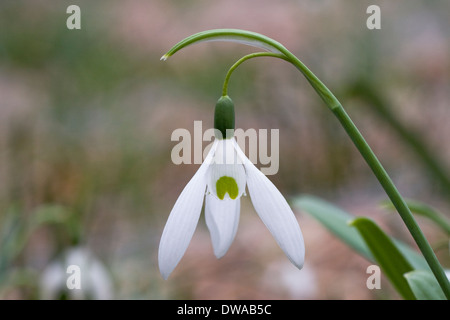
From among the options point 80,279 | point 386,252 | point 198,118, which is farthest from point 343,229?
point 198,118

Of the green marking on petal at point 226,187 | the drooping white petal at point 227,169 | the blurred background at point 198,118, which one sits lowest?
the green marking on petal at point 226,187

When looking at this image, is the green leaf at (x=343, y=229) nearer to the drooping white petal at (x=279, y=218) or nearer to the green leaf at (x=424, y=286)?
the green leaf at (x=424, y=286)

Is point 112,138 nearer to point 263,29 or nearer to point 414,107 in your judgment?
point 263,29

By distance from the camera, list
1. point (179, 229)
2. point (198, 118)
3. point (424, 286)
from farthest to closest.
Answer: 1. point (198, 118)
2. point (424, 286)
3. point (179, 229)

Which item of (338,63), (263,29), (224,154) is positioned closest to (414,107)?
(338,63)

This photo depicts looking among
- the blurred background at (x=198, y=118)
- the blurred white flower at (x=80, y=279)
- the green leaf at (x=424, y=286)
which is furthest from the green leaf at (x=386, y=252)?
the blurred background at (x=198, y=118)

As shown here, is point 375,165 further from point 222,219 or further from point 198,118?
point 198,118
